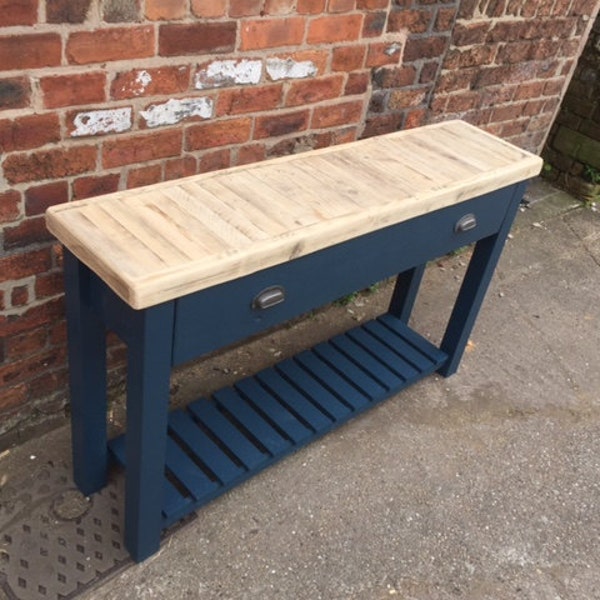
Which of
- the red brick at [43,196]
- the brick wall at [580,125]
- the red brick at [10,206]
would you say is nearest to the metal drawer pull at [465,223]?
the red brick at [43,196]

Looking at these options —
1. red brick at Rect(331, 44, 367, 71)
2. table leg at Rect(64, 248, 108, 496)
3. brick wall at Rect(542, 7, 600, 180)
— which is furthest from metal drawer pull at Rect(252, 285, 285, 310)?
brick wall at Rect(542, 7, 600, 180)

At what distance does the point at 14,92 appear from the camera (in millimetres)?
1623

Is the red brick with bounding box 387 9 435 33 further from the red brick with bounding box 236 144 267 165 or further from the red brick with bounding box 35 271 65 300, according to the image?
the red brick with bounding box 35 271 65 300

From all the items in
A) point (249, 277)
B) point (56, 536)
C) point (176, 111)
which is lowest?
point (56, 536)

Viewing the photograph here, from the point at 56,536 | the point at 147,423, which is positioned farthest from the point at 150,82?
the point at 56,536

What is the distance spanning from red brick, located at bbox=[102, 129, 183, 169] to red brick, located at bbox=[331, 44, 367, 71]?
0.59m

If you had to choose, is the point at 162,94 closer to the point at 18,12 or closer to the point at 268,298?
the point at 18,12

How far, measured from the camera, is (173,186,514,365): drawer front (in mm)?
1588

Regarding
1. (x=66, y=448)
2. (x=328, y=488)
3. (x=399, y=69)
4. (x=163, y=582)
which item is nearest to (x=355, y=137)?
(x=399, y=69)

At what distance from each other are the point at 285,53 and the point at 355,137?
1.73ft

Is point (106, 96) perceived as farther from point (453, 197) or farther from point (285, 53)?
point (453, 197)

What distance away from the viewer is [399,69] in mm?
2512

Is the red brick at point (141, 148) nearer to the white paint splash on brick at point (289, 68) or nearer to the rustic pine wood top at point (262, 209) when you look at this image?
the rustic pine wood top at point (262, 209)

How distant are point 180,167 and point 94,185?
278 millimetres
